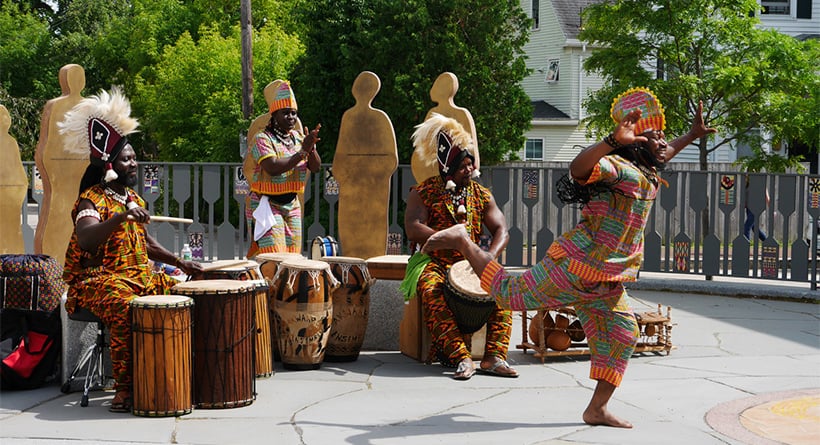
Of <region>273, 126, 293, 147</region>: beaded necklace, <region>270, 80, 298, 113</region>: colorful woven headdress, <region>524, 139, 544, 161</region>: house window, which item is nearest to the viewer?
<region>270, 80, 298, 113</region>: colorful woven headdress

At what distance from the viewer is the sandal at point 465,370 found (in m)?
7.48

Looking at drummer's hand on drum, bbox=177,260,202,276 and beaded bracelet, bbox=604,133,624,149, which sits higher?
beaded bracelet, bbox=604,133,624,149

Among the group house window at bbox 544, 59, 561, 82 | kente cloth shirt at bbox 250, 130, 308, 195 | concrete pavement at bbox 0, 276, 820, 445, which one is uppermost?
house window at bbox 544, 59, 561, 82

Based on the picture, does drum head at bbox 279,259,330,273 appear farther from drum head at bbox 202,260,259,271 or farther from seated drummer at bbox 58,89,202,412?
seated drummer at bbox 58,89,202,412

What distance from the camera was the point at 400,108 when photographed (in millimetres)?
19672

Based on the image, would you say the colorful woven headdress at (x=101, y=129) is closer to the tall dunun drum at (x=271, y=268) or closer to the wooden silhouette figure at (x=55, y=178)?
the tall dunun drum at (x=271, y=268)

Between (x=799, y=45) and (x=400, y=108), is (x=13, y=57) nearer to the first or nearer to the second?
(x=400, y=108)

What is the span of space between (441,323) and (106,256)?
2592 mm

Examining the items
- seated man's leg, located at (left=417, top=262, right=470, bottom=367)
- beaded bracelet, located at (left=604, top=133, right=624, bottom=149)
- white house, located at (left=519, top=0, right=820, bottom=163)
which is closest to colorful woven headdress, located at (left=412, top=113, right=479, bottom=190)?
seated man's leg, located at (left=417, top=262, right=470, bottom=367)

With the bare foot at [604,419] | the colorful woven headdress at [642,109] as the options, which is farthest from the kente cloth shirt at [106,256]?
the colorful woven headdress at [642,109]

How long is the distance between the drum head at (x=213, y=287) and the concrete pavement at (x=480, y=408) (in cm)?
78

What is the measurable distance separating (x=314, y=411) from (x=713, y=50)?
1382cm

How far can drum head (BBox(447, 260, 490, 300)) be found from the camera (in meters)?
7.59

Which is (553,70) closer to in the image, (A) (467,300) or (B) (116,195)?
(A) (467,300)
